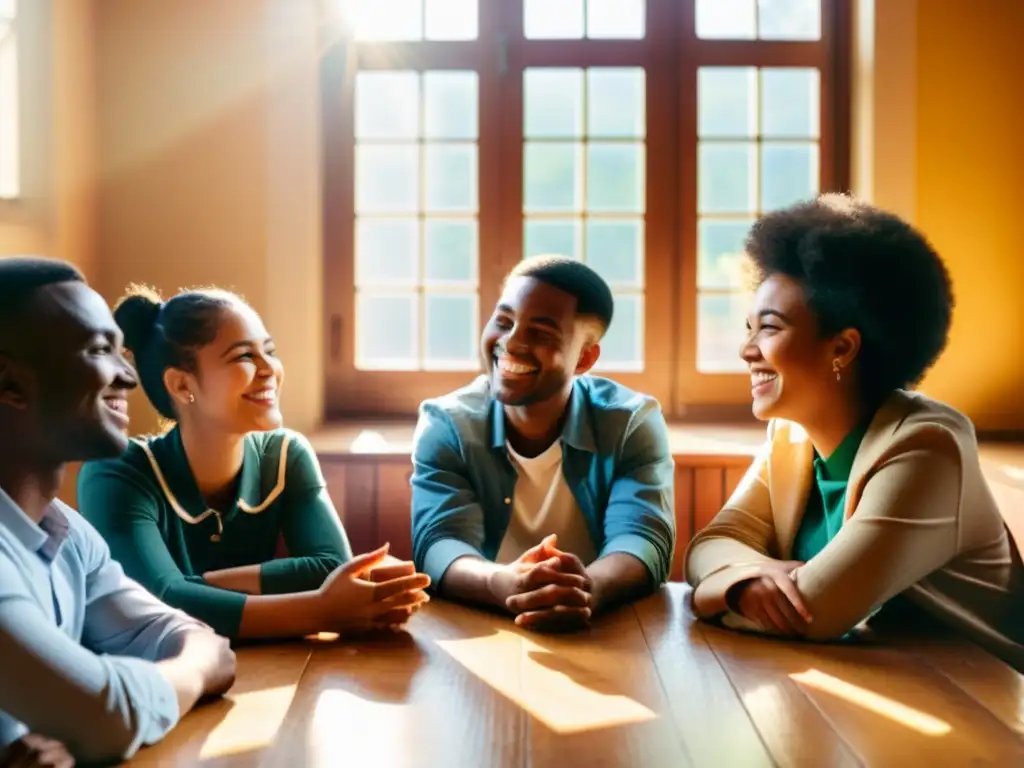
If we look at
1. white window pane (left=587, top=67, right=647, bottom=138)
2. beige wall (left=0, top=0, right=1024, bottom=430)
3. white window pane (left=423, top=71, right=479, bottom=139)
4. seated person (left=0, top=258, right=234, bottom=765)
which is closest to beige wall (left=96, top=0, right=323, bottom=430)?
beige wall (left=0, top=0, right=1024, bottom=430)

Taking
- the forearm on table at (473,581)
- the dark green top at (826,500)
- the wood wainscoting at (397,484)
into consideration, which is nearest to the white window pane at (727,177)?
the wood wainscoting at (397,484)

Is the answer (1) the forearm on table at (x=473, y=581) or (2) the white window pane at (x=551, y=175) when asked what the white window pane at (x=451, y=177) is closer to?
(2) the white window pane at (x=551, y=175)

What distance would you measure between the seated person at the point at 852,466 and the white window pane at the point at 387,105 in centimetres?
162

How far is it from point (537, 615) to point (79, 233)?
1.90 meters

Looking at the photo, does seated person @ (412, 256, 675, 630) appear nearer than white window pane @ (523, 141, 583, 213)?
Yes

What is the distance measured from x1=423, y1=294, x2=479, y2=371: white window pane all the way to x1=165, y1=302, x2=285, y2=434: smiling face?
142cm

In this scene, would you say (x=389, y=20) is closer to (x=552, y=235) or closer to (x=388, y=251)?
(x=388, y=251)

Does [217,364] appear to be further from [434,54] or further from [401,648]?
[434,54]

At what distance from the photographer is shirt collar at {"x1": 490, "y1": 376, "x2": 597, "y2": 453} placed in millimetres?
1924

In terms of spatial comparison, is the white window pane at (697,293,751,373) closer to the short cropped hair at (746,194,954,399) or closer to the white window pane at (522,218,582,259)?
the white window pane at (522,218,582,259)

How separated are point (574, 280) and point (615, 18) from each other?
4.85ft

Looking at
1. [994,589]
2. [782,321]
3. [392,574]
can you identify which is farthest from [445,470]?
[994,589]

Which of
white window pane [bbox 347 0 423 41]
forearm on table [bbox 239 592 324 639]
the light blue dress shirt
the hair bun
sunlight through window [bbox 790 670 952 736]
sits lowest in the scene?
sunlight through window [bbox 790 670 952 736]

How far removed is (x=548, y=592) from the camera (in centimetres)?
154
